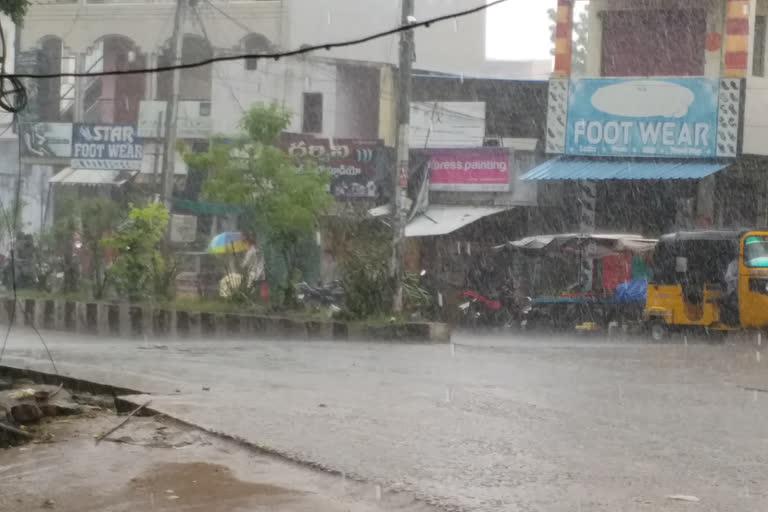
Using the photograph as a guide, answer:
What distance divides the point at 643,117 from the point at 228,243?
34.8 ft

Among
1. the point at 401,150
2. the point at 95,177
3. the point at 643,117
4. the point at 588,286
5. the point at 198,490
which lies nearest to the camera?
the point at 198,490

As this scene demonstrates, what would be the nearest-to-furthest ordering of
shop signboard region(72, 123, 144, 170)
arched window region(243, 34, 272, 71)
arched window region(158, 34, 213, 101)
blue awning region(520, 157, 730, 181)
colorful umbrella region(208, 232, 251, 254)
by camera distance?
blue awning region(520, 157, 730, 181), colorful umbrella region(208, 232, 251, 254), shop signboard region(72, 123, 144, 170), arched window region(243, 34, 272, 71), arched window region(158, 34, 213, 101)

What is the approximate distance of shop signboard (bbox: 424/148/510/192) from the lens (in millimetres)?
28203

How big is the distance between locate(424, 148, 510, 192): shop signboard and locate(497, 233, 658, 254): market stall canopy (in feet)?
14.2

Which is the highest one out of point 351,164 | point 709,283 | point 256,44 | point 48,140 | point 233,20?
point 233,20

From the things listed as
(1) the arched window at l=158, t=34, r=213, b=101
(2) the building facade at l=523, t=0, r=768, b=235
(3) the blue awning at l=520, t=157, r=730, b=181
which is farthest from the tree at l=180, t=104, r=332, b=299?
(1) the arched window at l=158, t=34, r=213, b=101

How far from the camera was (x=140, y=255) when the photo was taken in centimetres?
2259

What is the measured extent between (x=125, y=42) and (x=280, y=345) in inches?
882

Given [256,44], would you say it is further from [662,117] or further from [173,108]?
[662,117]

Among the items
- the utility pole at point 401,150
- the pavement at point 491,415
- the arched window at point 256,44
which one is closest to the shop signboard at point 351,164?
the arched window at point 256,44

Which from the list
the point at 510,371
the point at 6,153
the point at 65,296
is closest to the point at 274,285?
the point at 65,296

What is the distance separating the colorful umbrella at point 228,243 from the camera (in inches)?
1065

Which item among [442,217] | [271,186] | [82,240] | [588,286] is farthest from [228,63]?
[588,286]

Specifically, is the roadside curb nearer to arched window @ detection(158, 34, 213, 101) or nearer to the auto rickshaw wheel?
the auto rickshaw wheel
